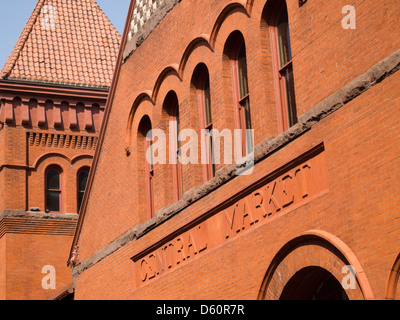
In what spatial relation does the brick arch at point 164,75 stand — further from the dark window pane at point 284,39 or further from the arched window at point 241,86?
the dark window pane at point 284,39

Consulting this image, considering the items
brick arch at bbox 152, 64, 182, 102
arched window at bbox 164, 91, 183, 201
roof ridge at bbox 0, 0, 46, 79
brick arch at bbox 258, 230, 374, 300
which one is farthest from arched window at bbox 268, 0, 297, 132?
roof ridge at bbox 0, 0, 46, 79

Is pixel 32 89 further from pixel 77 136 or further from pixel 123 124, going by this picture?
pixel 123 124

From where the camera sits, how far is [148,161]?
17812mm

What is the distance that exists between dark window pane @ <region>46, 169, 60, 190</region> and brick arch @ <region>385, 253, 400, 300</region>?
19602mm

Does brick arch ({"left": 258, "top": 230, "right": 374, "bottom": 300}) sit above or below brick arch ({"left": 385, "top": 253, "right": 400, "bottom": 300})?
above

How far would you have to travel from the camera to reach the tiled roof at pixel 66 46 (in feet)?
90.9

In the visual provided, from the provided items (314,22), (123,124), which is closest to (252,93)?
(314,22)

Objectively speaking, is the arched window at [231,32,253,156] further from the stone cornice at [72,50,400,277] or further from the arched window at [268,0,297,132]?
the arched window at [268,0,297,132]

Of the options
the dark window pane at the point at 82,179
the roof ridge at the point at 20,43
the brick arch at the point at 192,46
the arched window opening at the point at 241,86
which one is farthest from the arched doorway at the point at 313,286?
the dark window pane at the point at 82,179

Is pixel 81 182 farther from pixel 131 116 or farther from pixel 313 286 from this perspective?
pixel 313 286

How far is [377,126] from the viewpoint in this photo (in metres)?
10.3

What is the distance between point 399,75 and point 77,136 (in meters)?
19.5

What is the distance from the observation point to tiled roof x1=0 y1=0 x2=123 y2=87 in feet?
90.9

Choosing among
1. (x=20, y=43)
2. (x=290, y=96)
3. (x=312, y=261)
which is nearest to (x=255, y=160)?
(x=290, y=96)
